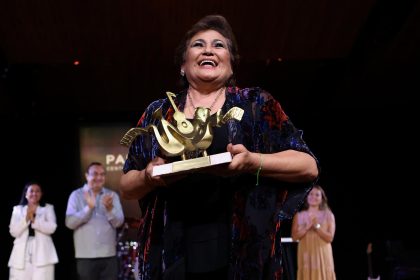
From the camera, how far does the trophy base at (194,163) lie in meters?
1.24

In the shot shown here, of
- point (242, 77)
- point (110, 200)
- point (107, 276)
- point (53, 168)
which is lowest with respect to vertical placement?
point (107, 276)

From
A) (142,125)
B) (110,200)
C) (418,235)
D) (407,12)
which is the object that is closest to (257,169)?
(142,125)

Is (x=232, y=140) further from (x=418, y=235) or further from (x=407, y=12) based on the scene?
(x=418, y=235)

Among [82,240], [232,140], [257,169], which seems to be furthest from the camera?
[82,240]

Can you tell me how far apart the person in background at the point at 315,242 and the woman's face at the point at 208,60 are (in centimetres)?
424

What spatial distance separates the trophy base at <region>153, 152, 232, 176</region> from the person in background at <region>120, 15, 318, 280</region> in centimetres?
4

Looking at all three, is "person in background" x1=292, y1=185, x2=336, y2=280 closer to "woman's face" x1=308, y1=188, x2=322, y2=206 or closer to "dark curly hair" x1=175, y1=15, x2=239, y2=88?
"woman's face" x1=308, y1=188, x2=322, y2=206

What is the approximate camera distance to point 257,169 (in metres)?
1.35

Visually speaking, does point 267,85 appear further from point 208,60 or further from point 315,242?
point 208,60

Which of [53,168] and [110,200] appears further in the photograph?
[53,168]

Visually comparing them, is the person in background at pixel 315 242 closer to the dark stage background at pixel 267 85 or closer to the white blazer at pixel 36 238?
the dark stage background at pixel 267 85

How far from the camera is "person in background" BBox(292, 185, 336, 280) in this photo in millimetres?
5570

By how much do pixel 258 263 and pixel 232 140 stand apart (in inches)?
12.7

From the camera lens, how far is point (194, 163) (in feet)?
4.11
